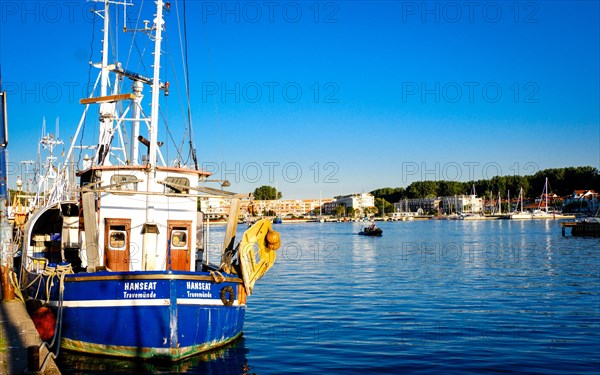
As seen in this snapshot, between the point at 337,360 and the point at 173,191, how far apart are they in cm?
753

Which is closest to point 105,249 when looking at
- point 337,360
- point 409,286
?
point 337,360

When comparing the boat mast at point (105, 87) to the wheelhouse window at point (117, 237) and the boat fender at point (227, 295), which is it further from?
the boat fender at point (227, 295)

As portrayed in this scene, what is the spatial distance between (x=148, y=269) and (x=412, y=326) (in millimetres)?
11171

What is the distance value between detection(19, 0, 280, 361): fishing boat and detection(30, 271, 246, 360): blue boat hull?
27 millimetres

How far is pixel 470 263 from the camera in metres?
51.0

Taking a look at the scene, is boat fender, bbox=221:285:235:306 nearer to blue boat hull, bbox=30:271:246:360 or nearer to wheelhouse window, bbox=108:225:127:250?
blue boat hull, bbox=30:271:246:360

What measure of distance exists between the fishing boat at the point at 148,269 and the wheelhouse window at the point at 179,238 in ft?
0.11

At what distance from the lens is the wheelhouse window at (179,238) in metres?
18.8

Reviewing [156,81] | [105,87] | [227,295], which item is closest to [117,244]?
[227,295]

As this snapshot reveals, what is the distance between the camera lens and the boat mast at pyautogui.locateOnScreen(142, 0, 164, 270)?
17766 mm

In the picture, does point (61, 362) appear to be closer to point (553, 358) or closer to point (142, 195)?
point (142, 195)

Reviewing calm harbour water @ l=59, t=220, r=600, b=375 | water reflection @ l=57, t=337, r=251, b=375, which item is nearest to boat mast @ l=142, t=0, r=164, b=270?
water reflection @ l=57, t=337, r=251, b=375

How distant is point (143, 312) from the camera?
15.6 m

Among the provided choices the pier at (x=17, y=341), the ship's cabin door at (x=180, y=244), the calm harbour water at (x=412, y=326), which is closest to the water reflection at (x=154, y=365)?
the calm harbour water at (x=412, y=326)
